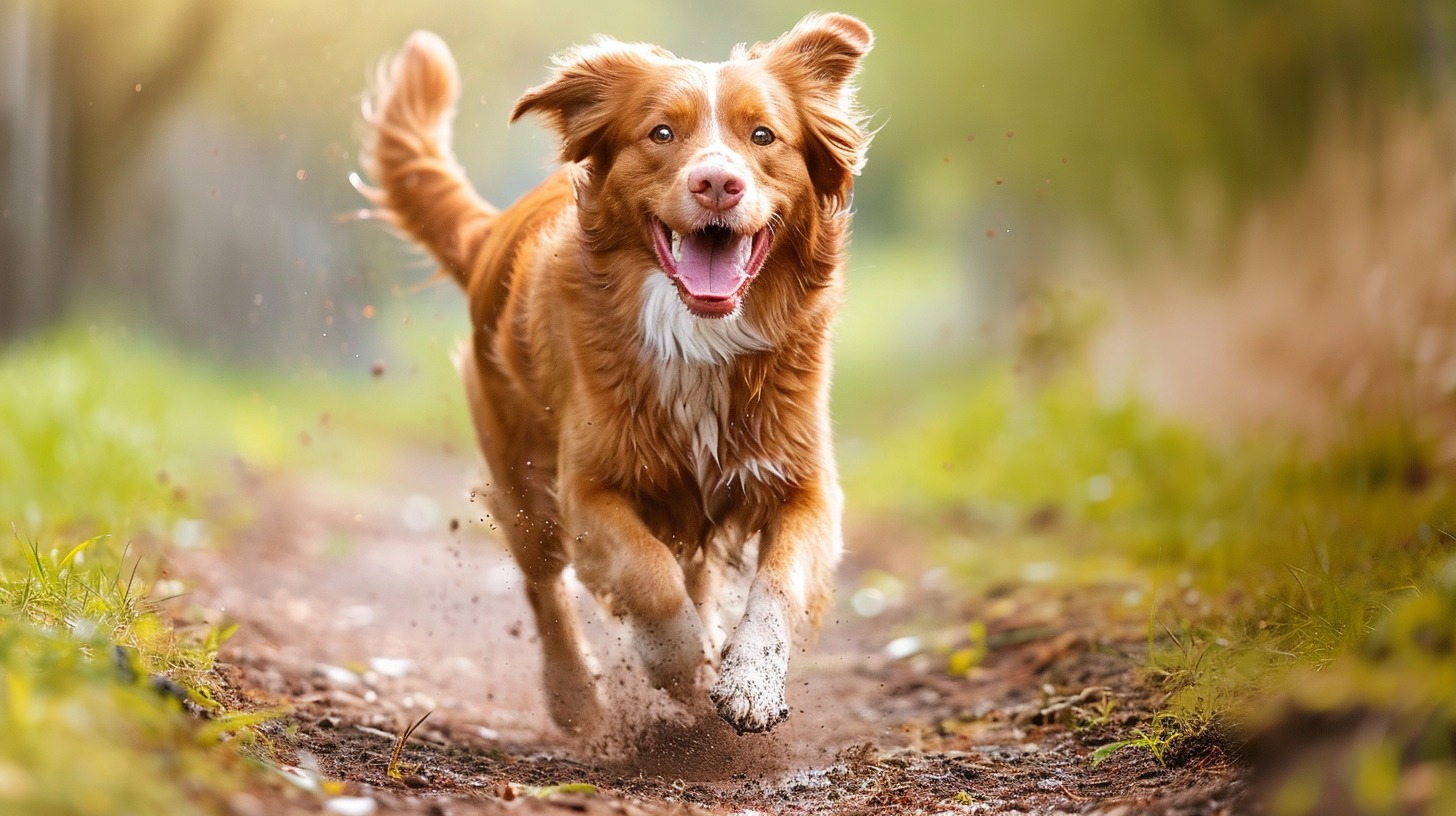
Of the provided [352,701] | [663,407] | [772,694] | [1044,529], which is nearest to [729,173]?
[663,407]

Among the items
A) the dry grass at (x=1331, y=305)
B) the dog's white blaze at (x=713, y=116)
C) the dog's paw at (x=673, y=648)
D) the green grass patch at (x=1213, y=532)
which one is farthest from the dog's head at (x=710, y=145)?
the dry grass at (x=1331, y=305)

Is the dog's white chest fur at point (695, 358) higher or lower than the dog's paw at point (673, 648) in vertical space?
higher

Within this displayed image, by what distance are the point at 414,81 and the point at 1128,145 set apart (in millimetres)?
5679

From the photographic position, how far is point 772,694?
339 centimetres

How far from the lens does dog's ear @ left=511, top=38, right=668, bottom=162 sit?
155 inches

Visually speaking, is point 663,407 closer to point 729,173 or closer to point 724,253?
point 724,253

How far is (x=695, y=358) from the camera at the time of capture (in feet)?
12.6

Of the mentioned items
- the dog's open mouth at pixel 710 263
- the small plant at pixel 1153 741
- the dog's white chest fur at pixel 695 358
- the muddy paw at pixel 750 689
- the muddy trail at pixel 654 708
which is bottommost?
the muddy trail at pixel 654 708

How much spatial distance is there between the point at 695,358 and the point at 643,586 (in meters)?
0.69

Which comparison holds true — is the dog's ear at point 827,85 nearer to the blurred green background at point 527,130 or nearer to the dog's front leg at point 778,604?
the dog's front leg at point 778,604

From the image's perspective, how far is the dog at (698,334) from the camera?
11.9 ft

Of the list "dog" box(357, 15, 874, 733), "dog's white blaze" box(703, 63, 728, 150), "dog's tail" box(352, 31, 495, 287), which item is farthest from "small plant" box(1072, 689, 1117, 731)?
"dog's tail" box(352, 31, 495, 287)

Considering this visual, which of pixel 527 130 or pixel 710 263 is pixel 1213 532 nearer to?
pixel 710 263

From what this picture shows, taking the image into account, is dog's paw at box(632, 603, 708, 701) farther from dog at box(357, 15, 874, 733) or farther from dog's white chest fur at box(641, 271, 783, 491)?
dog's white chest fur at box(641, 271, 783, 491)
